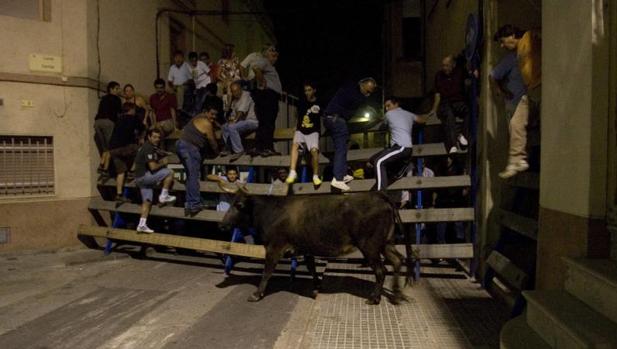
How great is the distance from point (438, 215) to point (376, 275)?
156 centimetres

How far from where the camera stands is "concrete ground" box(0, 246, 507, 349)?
452 cm

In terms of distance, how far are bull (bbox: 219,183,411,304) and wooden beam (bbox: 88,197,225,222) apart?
5.34ft

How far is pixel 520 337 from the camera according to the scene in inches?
131

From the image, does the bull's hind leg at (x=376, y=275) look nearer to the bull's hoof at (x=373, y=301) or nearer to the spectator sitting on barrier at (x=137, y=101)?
the bull's hoof at (x=373, y=301)

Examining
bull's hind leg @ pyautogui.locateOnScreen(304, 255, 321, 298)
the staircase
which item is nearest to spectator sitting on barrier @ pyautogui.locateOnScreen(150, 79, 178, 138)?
bull's hind leg @ pyautogui.locateOnScreen(304, 255, 321, 298)

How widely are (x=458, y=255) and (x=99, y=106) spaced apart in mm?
8479

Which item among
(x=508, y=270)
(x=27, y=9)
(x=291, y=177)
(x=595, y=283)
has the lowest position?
(x=508, y=270)

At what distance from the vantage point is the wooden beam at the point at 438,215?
6.40m

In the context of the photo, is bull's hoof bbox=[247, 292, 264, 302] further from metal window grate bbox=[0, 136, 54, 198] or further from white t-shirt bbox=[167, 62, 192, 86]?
white t-shirt bbox=[167, 62, 192, 86]

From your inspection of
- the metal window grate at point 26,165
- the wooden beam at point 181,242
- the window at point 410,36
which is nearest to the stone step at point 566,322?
the wooden beam at point 181,242

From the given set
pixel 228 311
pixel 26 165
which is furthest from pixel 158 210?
pixel 228 311

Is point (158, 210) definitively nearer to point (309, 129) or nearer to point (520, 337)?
point (309, 129)

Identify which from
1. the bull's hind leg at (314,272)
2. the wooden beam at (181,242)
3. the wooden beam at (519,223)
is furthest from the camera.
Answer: the wooden beam at (181,242)

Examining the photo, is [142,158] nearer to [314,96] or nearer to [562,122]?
[314,96]
